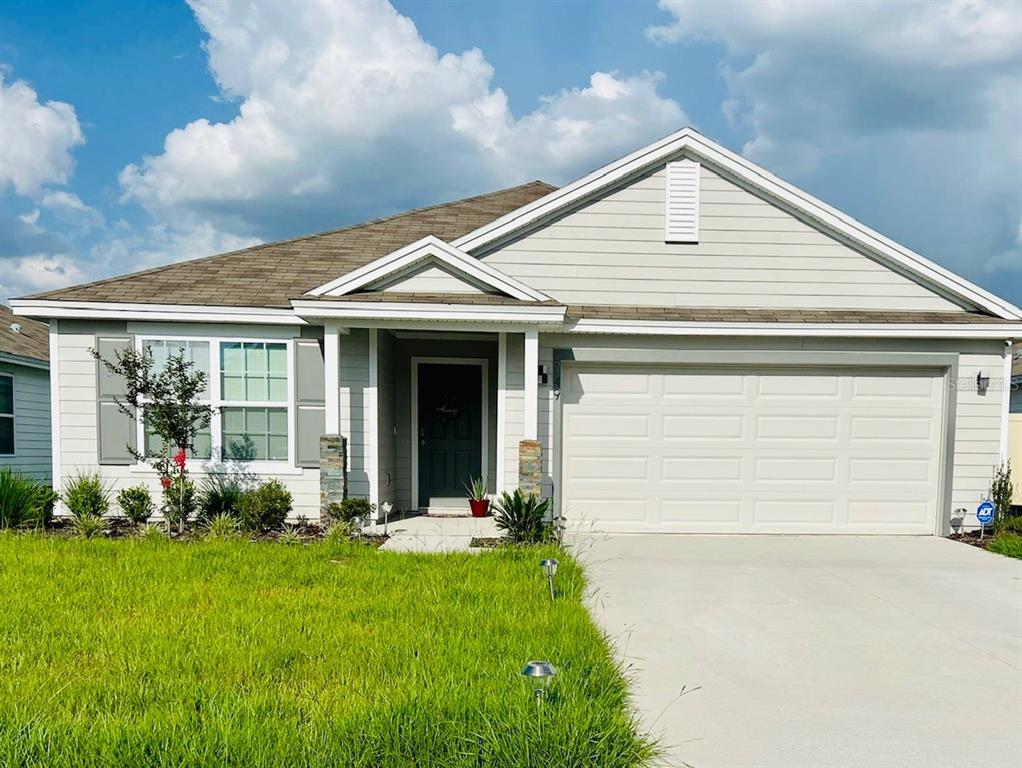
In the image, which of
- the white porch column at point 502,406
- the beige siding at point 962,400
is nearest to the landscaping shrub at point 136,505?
the white porch column at point 502,406

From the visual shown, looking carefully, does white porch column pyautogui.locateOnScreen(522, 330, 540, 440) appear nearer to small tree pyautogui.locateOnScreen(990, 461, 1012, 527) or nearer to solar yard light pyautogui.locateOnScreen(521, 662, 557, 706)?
solar yard light pyautogui.locateOnScreen(521, 662, 557, 706)

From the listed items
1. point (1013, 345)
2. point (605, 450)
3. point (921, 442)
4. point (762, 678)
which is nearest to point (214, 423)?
point (605, 450)

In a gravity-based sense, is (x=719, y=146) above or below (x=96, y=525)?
above

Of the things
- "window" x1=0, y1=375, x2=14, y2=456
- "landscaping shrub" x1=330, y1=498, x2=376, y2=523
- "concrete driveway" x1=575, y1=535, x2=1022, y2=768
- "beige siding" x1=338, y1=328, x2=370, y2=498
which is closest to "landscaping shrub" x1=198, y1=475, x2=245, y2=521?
"landscaping shrub" x1=330, y1=498, x2=376, y2=523

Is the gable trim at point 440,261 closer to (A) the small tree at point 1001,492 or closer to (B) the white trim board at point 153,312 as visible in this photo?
(B) the white trim board at point 153,312

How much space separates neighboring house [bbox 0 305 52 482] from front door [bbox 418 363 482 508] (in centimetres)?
844

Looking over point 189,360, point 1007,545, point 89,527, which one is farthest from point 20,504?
point 1007,545

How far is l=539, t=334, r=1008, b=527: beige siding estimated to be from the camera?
8.23 m

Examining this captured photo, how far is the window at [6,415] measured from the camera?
11969 millimetres

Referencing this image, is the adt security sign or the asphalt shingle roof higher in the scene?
the asphalt shingle roof

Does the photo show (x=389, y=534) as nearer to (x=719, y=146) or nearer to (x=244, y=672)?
(x=244, y=672)

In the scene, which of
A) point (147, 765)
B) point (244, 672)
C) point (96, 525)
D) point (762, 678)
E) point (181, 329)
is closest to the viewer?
point (147, 765)

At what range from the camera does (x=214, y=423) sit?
8.29 meters

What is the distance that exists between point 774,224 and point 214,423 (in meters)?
8.04
